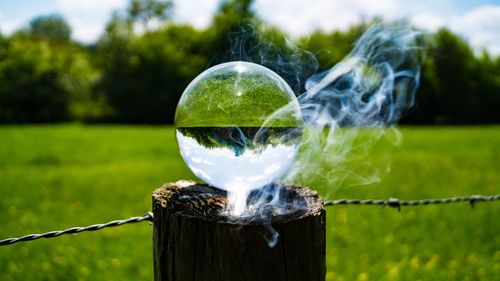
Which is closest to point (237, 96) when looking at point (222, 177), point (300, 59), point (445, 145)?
point (222, 177)

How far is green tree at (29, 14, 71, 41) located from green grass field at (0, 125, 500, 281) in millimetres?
84843

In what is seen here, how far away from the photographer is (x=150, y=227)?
19.5 ft

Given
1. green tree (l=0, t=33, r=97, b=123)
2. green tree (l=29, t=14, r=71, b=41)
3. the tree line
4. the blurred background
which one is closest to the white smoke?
the blurred background

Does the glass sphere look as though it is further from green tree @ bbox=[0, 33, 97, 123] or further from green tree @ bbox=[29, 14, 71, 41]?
green tree @ bbox=[29, 14, 71, 41]

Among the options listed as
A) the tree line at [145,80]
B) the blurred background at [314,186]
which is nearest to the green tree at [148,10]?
the tree line at [145,80]

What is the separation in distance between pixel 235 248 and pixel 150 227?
16.4ft

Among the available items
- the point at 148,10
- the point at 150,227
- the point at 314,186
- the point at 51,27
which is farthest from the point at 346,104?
the point at 51,27

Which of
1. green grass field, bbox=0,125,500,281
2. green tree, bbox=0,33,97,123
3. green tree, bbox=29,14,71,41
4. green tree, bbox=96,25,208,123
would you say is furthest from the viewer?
green tree, bbox=29,14,71,41

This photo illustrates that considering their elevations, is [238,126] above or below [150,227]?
above

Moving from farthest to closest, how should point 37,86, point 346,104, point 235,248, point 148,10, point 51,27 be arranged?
point 51,27 → point 148,10 → point 37,86 → point 346,104 → point 235,248

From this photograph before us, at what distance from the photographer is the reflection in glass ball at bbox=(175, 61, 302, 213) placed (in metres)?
1.66

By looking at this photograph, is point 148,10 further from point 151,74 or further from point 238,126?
point 238,126

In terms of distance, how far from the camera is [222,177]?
67.0 inches

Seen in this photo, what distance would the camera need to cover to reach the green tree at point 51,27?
84.6 m
